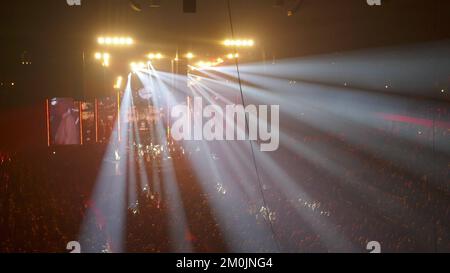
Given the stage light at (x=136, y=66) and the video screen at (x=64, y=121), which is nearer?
the video screen at (x=64, y=121)

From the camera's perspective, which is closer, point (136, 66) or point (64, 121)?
point (64, 121)

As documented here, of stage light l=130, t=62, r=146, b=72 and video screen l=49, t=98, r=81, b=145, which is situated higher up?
stage light l=130, t=62, r=146, b=72

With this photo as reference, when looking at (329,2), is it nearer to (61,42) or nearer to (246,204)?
(246,204)

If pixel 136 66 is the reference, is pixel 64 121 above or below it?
below

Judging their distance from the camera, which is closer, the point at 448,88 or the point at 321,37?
the point at 321,37

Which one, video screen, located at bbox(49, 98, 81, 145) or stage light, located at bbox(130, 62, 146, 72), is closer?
video screen, located at bbox(49, 98, 81, 145)

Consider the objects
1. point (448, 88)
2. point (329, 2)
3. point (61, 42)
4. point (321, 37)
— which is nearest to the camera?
point (329, 2)

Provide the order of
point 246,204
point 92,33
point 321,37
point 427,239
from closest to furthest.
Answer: point 427,239 → point 246,204 → point 92,33 → point 321,37

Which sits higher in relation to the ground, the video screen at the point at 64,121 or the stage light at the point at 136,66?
the stage light at the point at 136,66
